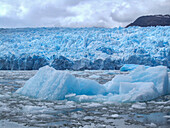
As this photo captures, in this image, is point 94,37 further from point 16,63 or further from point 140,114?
point 140,114

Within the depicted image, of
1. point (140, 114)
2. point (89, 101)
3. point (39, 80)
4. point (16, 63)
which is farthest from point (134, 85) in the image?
point (16, 63)

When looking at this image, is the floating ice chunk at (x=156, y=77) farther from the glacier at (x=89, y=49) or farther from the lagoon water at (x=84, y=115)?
the glacier at (x=89, y=49)

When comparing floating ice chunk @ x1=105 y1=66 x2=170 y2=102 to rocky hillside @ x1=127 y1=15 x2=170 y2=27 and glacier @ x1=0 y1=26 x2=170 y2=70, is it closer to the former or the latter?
glacier @ x1=0 y1=26 x2=170 y2=70

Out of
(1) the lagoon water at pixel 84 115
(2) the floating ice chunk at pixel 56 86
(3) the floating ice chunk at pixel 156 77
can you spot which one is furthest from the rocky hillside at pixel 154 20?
(1) the lagoon water at pixel 84 115

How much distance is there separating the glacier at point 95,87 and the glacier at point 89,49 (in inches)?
533

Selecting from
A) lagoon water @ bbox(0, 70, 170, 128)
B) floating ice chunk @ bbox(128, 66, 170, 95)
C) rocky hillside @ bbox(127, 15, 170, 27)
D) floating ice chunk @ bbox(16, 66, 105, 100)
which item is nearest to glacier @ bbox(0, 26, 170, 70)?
floating ice chunk @ bbox(128, 66, 170, 95)

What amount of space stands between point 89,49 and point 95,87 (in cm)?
1622

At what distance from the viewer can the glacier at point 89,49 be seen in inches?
772

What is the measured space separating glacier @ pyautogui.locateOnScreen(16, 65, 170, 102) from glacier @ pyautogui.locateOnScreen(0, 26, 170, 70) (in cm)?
1355

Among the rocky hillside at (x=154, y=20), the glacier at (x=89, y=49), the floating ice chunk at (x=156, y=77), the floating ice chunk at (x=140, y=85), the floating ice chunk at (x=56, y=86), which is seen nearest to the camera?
the floating ice chunk at (x=140, y=85)

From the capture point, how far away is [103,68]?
20234 mm

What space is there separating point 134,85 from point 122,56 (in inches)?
593

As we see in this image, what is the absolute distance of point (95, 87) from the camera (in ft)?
18.0

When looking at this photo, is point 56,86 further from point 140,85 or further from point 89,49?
point 89,49
